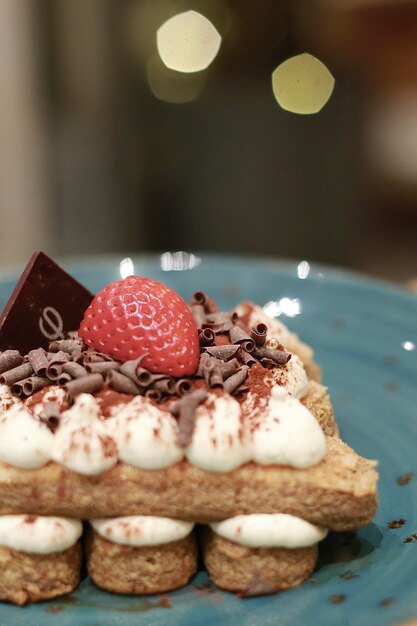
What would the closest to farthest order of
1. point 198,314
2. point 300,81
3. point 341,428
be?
point 198,314 < point 341,428 < point 300,81

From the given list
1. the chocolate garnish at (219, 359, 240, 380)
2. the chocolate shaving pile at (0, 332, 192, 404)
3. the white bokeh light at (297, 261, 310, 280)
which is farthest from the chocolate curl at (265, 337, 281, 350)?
the white bokeh light at (297, 261, 310, 280)

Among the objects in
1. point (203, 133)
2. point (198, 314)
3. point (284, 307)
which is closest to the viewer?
point (198, 314)

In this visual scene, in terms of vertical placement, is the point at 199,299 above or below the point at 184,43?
below

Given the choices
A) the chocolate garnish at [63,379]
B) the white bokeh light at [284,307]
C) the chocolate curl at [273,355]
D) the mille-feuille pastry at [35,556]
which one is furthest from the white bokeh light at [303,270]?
the mille-feuille pastry at [35,556]

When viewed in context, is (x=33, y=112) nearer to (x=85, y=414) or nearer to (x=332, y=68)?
(x=332, y=68)

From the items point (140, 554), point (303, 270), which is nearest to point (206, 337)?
point (140, 554)

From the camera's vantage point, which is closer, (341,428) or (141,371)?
(141,371)

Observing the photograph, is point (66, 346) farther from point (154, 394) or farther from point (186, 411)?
point (186, 411)

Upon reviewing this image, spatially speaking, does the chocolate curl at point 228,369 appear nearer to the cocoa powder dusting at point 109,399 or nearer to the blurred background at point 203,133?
the cocoa powder dusting at point 109,399
